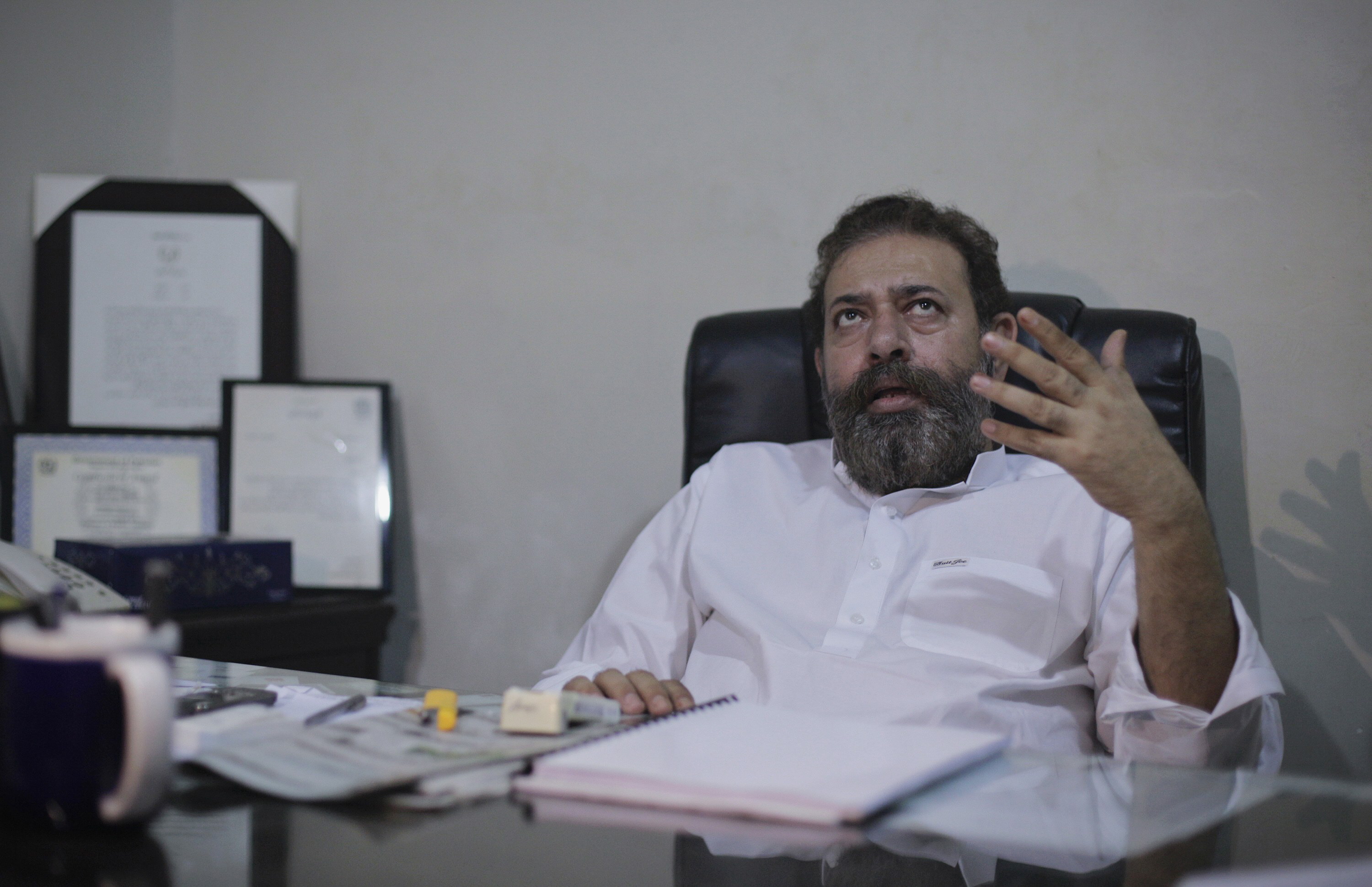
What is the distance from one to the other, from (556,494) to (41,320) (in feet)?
3.49

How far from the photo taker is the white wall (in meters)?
1.54

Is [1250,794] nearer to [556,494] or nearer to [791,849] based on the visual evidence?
[791,849]

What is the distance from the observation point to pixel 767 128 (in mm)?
1825

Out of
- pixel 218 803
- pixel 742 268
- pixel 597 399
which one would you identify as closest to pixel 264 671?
pixel 218 803

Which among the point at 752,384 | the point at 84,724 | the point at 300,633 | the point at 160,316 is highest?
the point at 160,316

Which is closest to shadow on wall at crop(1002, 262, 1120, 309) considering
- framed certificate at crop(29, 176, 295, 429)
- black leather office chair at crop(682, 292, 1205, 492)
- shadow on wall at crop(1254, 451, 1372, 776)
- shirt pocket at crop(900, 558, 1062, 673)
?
black leather office chair at crop(682, 292, 1205, 492)

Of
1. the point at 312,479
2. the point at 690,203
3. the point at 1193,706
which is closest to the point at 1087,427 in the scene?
the point at 1193,706

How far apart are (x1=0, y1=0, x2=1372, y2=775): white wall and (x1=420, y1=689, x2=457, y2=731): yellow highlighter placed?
1097 millimetres

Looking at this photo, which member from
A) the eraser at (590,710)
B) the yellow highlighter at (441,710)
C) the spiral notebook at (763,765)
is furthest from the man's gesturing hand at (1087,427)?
the yellow highlighter at (441,710)

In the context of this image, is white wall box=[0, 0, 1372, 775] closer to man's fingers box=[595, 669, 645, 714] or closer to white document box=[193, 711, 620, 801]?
man's fingers box=[595, 669, 645, 714]

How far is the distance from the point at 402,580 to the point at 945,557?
1.19m

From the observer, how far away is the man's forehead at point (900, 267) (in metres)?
1.47

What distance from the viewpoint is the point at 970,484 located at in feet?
4.50

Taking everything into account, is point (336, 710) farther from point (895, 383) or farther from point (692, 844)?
point (895, 383)
